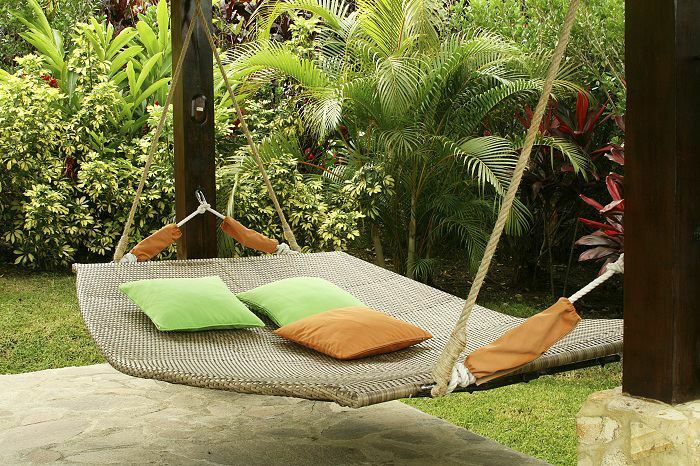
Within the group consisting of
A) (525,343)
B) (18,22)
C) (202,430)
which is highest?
(18,22)

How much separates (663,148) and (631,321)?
1.41 ft

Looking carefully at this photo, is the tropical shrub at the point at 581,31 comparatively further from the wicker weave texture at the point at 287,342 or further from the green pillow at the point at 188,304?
the green pillow at the point at 188,304

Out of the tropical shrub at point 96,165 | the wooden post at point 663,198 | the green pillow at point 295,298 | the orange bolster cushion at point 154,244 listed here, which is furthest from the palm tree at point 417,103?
the wooden post at point 663,198

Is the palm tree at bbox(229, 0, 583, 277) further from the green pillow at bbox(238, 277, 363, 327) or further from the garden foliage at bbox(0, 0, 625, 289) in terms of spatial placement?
the green pillow at bbox(238, 277, 363, 327)

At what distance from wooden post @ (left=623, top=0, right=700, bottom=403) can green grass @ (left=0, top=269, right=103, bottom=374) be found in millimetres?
3434

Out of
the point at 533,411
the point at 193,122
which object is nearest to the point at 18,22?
the point at 193,122

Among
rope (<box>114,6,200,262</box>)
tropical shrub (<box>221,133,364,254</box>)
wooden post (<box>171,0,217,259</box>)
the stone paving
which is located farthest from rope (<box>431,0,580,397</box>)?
tropical shrub (<box>221,133,364,254</box>)

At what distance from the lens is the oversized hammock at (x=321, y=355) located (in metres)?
2.41

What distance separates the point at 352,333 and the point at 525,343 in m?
0.77

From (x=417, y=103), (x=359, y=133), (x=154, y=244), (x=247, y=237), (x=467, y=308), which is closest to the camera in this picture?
(x=467, y=308)

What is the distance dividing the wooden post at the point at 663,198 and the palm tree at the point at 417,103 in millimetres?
3028

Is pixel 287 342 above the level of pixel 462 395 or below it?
above

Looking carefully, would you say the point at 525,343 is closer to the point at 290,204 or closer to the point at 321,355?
the point at 321,355

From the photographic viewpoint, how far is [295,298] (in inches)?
141
